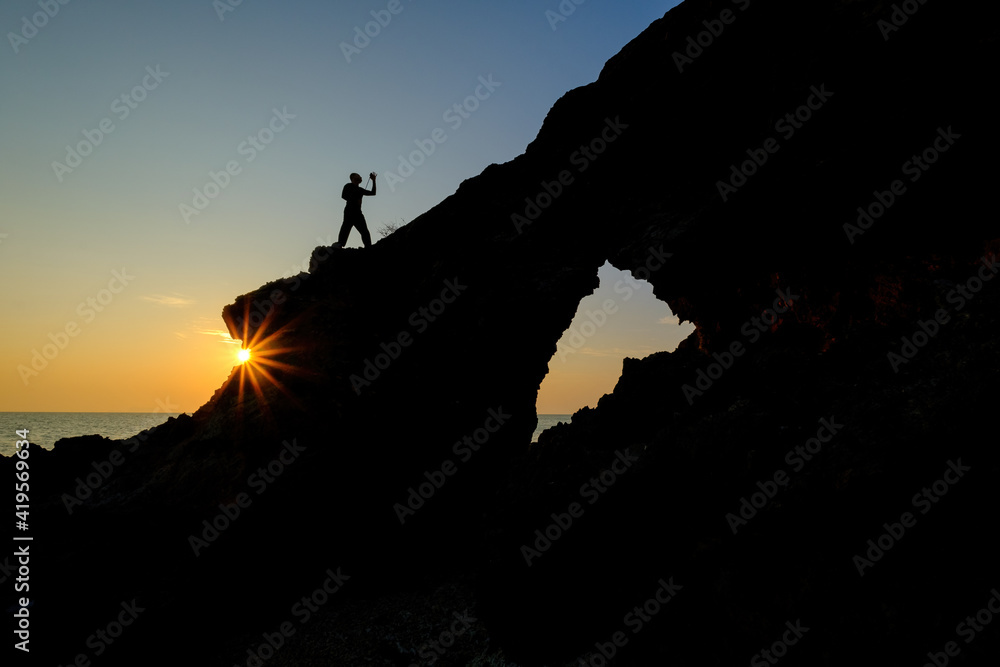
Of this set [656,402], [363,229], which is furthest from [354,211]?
[656,402]

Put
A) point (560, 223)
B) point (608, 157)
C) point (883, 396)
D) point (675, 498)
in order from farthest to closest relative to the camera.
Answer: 1. point (560, 223)
2. point (608, 157)
3. point (675, 498)
4. point (883, 396)

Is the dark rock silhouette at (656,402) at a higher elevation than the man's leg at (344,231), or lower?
lower

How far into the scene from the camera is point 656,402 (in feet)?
42.2

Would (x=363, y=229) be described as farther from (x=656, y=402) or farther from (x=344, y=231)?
(x=656, y=402)

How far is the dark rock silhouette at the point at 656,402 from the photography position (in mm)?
5434

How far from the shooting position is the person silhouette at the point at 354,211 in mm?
13812

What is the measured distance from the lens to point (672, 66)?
1042 centimetres

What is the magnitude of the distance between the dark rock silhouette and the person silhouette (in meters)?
0.83

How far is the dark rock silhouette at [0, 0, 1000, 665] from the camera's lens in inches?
214

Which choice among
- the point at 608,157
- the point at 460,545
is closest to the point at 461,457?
the point at 460,545

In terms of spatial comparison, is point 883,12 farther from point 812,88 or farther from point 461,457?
point 461,457

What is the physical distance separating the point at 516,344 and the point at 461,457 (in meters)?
3.76

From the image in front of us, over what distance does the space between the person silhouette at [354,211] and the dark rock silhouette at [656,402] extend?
2.74 ft

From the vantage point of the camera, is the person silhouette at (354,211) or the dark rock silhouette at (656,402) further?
the person silhouette at (354,211)
